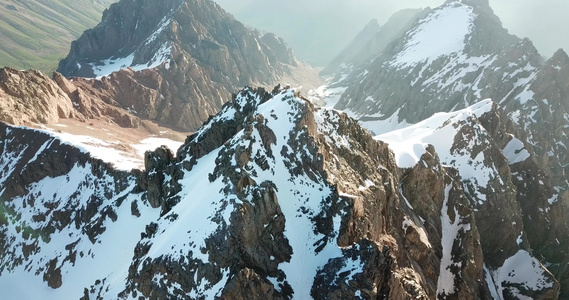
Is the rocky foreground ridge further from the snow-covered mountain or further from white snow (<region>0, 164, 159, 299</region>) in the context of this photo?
the snow-covered mountain

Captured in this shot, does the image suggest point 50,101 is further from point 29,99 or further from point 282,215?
point 282,215

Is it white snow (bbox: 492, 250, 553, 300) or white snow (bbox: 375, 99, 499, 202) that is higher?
white snow (bbox: 375, 99, 499, 202)

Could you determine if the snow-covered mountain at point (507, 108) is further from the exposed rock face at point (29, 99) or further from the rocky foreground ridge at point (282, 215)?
the exposed rock face at point (29, 99)

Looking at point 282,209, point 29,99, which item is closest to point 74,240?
point 282,209

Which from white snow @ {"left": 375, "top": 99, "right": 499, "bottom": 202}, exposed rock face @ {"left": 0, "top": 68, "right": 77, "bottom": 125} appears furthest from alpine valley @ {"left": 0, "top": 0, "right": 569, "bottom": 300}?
exposed rock face @ {"left": 0, "top": 68, "right": 77, "bottom": 125}

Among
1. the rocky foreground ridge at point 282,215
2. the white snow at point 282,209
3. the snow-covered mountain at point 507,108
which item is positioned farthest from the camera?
the snow-covered mountain at point 507,108

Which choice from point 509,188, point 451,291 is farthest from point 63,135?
point 509,188

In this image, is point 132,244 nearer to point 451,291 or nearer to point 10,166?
point 10,166

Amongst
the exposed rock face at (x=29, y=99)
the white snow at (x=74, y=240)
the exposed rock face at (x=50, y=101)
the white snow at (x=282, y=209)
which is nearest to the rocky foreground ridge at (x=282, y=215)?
the white snow at (x=282, y=209)

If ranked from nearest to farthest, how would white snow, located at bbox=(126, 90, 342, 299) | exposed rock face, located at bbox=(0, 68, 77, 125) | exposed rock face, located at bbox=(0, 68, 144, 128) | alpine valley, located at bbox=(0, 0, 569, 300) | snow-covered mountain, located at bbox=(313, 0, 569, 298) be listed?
alpine valley, located at bbox=(0, 0, 569, 300) → white snow, located at bbox=(126, 90, 342, 299) → snow-covered mountain, located at bbox=(313, 0, 569, 298) → exposed rock face, located at bbox=(0, 68, 77, 125) → exposed rock face, located at bbox=(0, 68, 144, 128)
